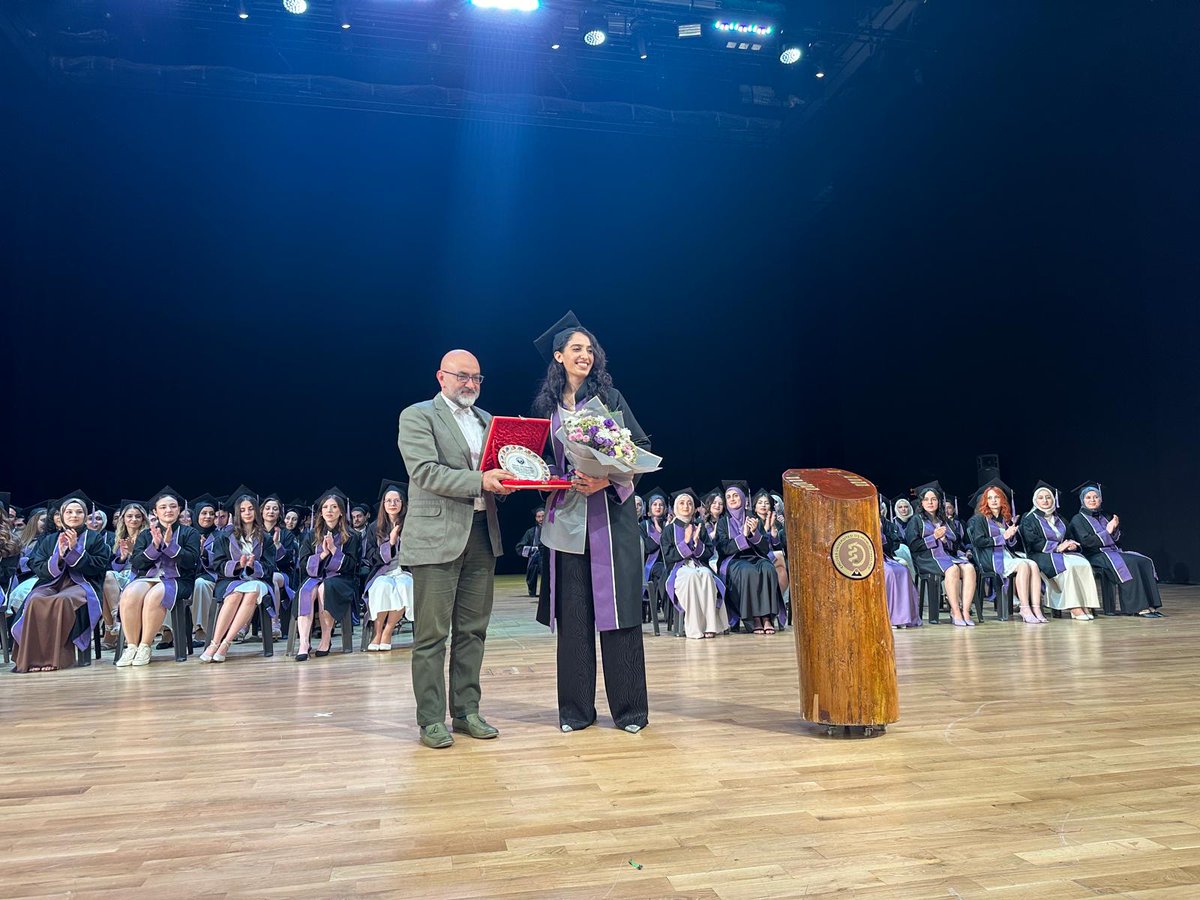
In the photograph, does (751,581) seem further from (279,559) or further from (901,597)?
(279,559)

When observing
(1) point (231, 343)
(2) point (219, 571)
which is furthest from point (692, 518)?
(1) point (231, 343)

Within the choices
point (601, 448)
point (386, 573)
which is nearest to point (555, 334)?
point (601, 448)

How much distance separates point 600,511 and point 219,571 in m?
4.28

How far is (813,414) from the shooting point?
14.0 meters

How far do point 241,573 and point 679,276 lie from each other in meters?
9.02

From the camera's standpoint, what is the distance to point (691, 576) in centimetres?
679

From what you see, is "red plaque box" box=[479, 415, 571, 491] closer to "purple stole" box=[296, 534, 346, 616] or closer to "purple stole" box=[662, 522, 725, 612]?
"purple stole" box=[296, 534, 346, 616]

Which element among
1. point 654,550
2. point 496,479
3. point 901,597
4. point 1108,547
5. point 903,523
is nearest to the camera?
point 496,479

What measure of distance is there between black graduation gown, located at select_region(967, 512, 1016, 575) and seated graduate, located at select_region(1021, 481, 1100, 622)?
20 centimetres

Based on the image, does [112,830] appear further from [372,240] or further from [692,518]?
[372,240]

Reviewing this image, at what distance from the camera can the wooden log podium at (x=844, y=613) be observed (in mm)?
2908

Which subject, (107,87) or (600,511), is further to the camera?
(107,87)

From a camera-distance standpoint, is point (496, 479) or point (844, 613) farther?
point (496, 479)

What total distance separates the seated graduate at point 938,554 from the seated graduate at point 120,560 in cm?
628
